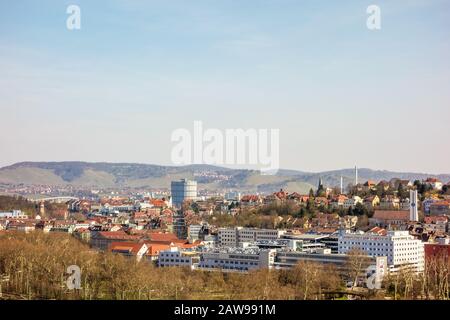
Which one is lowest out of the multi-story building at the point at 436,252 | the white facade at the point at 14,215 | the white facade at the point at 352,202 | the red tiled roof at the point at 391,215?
the multi-story building at the point at 436,252

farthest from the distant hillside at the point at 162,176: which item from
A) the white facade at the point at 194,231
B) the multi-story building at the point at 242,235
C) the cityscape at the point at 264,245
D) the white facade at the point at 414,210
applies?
the multi-story building at the point at 242,235

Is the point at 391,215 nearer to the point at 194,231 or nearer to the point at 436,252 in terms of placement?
the point at 194,231

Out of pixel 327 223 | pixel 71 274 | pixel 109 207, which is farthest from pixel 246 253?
pixel 109 207

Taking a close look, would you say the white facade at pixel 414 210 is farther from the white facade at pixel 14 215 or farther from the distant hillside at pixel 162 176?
the distant hillside at pixel 162 176

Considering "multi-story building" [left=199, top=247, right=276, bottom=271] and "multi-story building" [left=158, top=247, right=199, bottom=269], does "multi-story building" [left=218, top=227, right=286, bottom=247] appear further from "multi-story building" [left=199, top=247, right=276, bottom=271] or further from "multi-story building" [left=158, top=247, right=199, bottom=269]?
"multi-story building" [left=199, top=247, right=276, bottom=271]

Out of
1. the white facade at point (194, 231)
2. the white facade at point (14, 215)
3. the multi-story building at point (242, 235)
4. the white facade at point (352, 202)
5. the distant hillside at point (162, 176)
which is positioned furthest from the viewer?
the distant hillside at point (162, 176)

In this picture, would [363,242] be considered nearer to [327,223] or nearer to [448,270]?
[448,270]

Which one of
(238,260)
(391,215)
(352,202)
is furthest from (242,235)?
(352,202)
